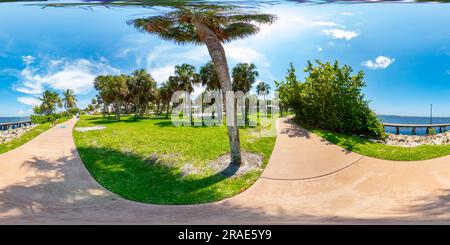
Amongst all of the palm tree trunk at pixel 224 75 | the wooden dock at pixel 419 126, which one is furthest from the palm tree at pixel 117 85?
the wooden dock at pixel 419 126

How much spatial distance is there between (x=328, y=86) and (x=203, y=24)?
9.10 ft

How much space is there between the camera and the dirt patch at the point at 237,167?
3963mm

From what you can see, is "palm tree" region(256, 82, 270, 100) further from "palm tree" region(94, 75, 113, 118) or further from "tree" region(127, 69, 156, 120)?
"palm tree" region(94, 75, 113, 118)

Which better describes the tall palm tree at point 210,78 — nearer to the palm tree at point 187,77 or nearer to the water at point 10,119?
the palm tree at point 187,77

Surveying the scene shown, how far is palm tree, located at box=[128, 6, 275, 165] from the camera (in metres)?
2.62

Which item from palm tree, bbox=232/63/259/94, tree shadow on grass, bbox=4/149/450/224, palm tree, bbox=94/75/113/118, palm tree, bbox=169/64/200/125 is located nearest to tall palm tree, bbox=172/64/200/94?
palm tree, bbox=169/64/200/125

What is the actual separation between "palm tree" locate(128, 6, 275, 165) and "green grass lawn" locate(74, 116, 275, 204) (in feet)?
1.71

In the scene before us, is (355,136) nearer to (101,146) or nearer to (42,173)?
(101,146)

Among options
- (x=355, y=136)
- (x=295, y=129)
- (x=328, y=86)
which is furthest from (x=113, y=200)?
(x=328, y=86)

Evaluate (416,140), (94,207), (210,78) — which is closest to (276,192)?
(94,207)

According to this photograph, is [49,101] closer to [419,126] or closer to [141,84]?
[141,84]

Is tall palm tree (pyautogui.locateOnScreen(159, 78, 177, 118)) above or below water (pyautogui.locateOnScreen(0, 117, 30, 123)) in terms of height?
above

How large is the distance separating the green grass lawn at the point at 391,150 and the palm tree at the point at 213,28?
1844 millimetres

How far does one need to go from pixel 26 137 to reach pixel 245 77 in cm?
Result: 372
